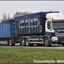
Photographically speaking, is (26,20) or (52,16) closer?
(52,16)

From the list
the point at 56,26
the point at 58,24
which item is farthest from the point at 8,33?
the point at 58,24

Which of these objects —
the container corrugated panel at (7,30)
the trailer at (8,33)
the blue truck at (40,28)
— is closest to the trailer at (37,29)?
the blue truck at (40,28)

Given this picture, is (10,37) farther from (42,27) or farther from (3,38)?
(42,27)

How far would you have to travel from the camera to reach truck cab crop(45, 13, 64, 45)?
34.5 metres

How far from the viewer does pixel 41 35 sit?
3678 cm

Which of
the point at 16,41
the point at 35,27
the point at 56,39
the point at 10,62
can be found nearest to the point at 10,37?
the point at 16,41

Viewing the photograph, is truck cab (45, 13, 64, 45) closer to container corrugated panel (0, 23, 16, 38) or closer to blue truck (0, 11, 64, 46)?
blue truck (0, 11, 64, 46)

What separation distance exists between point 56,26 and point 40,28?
2167 millimetres

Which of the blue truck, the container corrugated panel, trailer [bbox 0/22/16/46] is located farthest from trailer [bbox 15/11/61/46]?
the container corrugated panel

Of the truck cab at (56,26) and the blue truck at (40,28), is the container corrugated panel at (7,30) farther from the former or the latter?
the truck cab at (56,26)

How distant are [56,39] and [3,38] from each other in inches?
454

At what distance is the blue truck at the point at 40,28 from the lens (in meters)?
34.8

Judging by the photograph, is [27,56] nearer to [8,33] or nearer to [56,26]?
[56,26]

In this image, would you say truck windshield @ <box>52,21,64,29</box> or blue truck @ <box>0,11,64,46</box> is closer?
truck windshield @ <box>52,21,64,29</box>
